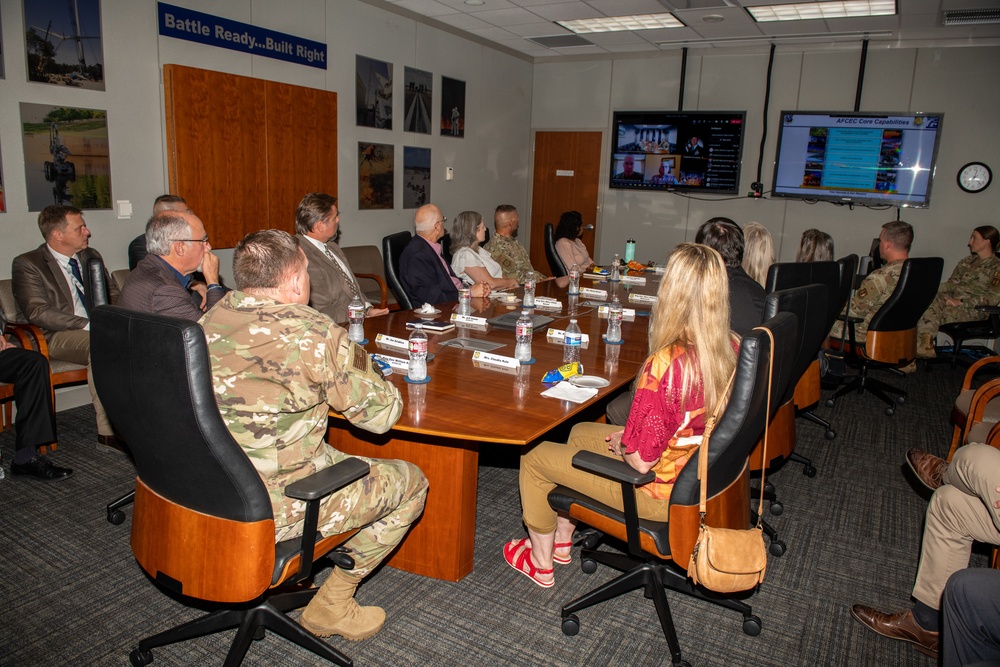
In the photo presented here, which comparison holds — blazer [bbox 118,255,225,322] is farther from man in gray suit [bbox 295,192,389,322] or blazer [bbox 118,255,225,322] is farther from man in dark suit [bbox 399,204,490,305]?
man in dark suit [bbox 399,204,490,305]

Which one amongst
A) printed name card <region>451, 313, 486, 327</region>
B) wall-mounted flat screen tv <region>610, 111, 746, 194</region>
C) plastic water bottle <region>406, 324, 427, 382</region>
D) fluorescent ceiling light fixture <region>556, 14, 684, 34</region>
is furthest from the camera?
wall-mounted flat screen tv <region>610, 111, 746, 194</region>

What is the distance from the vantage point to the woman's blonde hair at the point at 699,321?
211cm

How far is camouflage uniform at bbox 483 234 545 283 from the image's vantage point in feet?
19.8

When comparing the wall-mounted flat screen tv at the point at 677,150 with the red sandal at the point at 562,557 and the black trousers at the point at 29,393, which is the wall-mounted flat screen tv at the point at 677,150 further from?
the black trousers at the point at 29,393

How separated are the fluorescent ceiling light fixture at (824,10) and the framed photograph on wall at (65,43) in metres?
5.46

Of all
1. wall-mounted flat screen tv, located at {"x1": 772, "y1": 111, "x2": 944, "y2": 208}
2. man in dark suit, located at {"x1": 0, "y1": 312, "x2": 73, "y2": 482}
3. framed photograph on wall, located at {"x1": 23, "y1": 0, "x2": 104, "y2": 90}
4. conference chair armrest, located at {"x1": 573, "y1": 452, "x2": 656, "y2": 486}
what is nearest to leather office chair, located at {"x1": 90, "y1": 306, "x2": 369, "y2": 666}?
conference chair armrest, located at {"x1": 573, "y1": 452, "x2": 656, "y2": 486}

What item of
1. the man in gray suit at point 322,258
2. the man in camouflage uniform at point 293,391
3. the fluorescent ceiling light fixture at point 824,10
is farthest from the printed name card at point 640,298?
the fluorescent ceiling light fixture at point 824,10

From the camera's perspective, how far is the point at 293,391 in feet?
6.16

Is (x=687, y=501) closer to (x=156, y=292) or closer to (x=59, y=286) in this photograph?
(x=156, y=292)

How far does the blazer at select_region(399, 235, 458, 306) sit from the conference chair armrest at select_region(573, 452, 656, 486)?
269 cm

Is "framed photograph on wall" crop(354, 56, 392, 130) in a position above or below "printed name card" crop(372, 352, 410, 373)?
above

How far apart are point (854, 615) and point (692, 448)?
1.09m

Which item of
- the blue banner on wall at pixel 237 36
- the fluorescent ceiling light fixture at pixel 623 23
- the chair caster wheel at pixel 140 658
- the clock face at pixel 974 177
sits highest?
the fluorescent ceiling light fixture at pixel 623 23

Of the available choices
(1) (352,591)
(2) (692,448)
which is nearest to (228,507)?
(1) (352,591)
